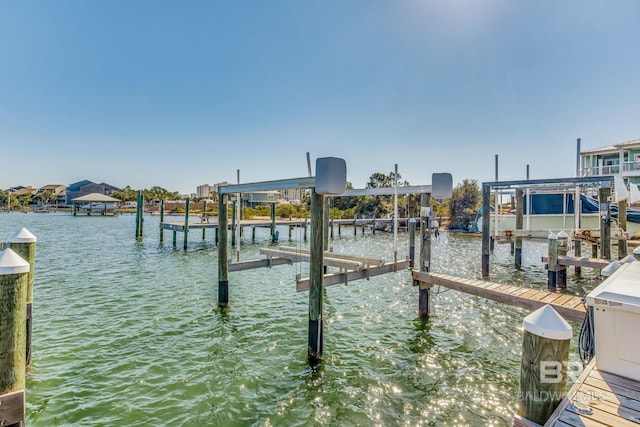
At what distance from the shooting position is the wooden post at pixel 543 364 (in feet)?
7.47

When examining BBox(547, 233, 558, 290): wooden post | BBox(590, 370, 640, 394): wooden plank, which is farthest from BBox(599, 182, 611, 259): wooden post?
BBox(590, 370, 640, 394): wooden plank

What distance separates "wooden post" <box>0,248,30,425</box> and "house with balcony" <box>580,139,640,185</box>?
33.9 metres

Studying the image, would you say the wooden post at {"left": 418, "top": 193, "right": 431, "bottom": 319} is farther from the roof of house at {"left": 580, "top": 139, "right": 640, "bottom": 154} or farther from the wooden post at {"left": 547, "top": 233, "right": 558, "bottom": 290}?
the roof of house at {"left": 580, "top": 139, "right": 640, "bottom": 154}

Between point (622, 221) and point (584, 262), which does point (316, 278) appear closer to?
point (584, 262)

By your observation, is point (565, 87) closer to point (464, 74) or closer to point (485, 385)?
point (464, 74)

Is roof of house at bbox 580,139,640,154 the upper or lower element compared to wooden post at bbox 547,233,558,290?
upper

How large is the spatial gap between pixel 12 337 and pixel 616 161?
39.9 metres

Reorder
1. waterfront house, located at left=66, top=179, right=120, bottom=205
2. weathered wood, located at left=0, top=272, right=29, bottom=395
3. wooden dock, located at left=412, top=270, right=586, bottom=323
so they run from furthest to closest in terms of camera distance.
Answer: waterfront house, located at left=66, top=179, right=120, bottom=205 → wooden dock, located at left=412, top=270, right=586, bottom=323 → weathered wood, located at left=0, top=272, right=29, bottom=395

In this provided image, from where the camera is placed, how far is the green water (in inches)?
165

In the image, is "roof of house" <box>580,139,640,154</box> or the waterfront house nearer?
"roof of house" <box>580,139,640,154</box>

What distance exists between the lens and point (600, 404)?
2.32 meters

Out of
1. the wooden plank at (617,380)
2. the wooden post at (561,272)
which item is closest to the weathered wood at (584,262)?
the wooden post at (561,272)

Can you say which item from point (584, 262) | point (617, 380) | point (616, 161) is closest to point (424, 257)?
point (617, 380)

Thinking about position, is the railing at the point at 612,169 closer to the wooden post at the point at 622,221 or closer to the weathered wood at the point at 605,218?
the wooden post at the point at 622,221
